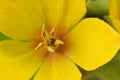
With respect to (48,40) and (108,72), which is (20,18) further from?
(108,72)

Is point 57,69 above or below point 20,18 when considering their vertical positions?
below

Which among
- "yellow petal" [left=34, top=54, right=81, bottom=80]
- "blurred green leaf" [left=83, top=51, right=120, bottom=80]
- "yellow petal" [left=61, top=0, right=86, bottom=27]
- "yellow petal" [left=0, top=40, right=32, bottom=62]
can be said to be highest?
"yellow petal" [left=61, top=0, right=86, bottom=27]

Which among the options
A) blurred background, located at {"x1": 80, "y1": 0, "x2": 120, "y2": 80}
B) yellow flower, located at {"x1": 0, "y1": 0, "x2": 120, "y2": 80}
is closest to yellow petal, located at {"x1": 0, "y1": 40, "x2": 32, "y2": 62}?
yellow flower, located at {"x1": 0, "y1": 0, "x2": 120, "y2": 80}

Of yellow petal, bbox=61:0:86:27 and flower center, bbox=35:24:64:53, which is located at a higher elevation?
yellow petal, bbox=61:0:86:27

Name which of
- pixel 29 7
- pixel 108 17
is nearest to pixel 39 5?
pixel 29 7

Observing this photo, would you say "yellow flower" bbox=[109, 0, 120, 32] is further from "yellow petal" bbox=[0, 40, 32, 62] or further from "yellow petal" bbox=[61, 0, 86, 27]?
"yellow petal" bbox=[0, 40, 32, 62]

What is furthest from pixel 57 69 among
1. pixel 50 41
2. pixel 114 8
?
pixel 114 8
